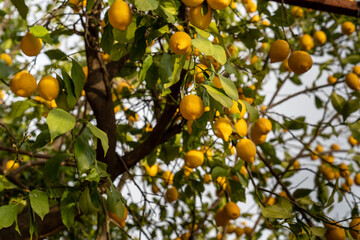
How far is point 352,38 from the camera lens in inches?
85.3

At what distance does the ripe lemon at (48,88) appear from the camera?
2.71 feet

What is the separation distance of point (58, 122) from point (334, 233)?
0.83 metres

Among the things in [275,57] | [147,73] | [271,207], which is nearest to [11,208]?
[147,73]

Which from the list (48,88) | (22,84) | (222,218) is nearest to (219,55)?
(48,88)

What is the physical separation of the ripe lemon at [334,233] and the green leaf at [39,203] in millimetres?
797

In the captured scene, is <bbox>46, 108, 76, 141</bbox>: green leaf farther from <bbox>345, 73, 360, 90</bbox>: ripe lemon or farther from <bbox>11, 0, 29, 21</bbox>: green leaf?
<bbox>345, 73, 360, 90</bbox>: ripe lemon

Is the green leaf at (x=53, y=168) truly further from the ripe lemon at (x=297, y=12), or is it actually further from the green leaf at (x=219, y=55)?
the ripe lemon at (x=297, y=12)

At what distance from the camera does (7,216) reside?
2.30 ft

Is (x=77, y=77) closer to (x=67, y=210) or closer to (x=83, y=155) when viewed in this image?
(x=83, y=155)

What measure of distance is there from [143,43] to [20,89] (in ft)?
1.11

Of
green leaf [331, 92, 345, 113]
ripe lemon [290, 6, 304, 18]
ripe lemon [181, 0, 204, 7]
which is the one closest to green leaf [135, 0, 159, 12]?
ripe lemon [181, 0, 204, 7]

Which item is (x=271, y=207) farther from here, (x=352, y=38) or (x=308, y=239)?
(x=352, y=38)

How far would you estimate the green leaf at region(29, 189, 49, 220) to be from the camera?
72cm

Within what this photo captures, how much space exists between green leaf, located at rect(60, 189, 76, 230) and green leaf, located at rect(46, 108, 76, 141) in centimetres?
22
